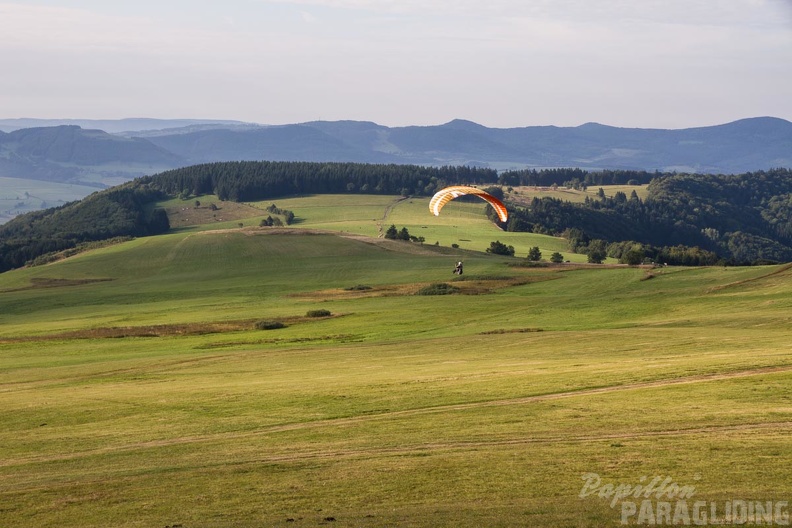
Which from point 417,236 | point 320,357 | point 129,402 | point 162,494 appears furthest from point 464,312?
point 417,236

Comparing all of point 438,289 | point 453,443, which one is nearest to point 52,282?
point 438,289

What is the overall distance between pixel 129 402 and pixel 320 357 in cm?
1479

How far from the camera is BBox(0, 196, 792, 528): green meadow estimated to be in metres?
19.1

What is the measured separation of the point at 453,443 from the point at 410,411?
5141 mm

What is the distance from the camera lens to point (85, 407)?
32.8 meters

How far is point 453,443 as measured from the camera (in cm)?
2384

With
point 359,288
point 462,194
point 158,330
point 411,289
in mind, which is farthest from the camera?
point 359,288

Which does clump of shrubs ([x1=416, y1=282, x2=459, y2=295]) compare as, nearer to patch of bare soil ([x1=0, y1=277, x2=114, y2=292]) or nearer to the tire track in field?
patch of bare soil ([x1=0, y1=277, x2=114, y2=292])

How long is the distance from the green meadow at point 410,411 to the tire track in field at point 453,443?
0.39 ft

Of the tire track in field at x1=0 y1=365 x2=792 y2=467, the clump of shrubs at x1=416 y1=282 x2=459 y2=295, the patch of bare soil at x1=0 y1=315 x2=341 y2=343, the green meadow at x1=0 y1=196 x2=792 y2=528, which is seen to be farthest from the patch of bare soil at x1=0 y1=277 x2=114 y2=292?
the tire track in field at x1=0 y1=365 x2=792 y2=467

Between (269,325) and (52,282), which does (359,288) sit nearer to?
(269,325)

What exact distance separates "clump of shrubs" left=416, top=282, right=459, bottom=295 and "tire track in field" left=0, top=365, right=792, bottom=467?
167 feet

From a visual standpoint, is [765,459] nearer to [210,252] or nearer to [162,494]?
[162,494]

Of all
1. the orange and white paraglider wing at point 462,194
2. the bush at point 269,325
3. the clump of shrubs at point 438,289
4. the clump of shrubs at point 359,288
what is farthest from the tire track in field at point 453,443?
the clump of shrubs at point 359,288
